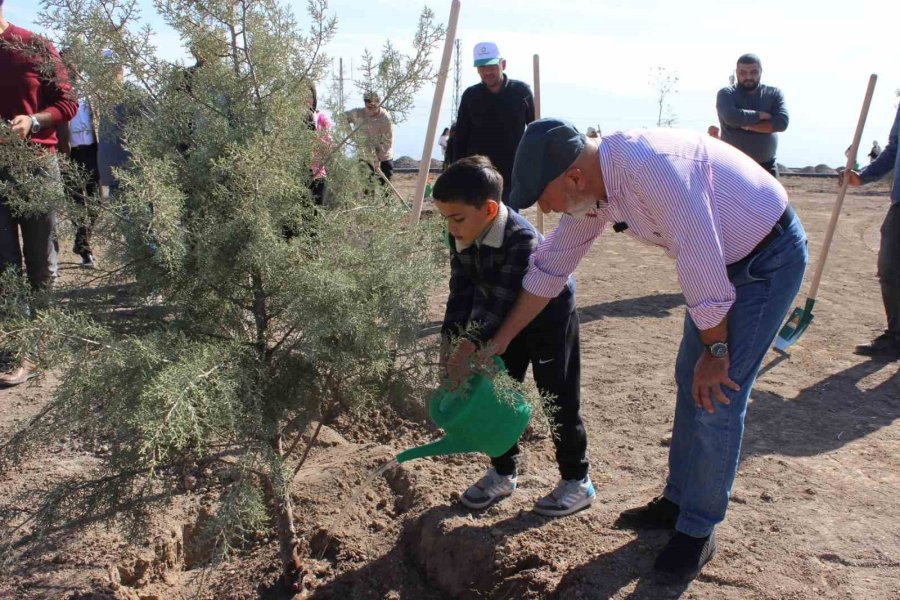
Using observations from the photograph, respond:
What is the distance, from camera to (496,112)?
608cm

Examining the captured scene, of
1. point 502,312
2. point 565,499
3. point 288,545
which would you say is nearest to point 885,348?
point 565,499

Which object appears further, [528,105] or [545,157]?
[528,105]

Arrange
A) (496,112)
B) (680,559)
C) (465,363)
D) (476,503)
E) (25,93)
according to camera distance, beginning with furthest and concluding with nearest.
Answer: (496,112)
(25,93)
(476,503)
(680,559)
(465,363)

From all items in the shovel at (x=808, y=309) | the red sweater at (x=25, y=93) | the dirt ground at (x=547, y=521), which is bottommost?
the dirt ground at (x=547, y=521)

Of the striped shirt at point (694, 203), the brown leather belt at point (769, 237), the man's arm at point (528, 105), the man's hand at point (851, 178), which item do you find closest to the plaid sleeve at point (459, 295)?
the striped shirt at point (694, 203)

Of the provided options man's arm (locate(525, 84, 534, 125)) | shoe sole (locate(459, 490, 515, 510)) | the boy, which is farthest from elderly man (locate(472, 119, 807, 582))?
man's arm (locate(525, 84, 534, 125))

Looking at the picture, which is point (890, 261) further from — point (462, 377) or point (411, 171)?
point (411, 171)

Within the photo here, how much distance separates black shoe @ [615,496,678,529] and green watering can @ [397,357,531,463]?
0.75 metres

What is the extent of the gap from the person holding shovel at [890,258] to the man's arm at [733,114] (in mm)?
947

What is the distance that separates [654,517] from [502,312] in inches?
44.1

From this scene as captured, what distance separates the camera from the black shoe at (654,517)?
10.6 feet

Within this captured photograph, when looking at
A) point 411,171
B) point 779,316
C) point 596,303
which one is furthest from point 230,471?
point 411,171

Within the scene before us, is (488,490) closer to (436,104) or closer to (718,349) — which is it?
(718,349)

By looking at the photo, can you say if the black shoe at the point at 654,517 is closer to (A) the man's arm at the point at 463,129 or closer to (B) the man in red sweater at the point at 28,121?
(B) the man in red sweater at the point at 28,121
